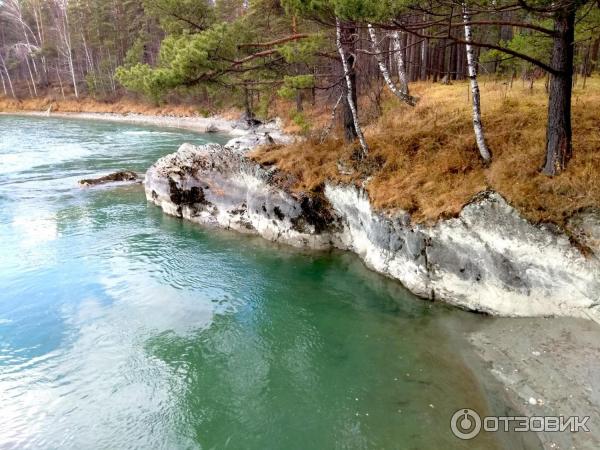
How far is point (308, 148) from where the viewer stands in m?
13.5

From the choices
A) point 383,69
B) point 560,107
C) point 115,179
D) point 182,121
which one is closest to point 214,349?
point 560,107

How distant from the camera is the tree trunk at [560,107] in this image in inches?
298

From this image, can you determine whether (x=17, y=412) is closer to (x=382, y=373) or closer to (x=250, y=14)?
(x=382, y=373)

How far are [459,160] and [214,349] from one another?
6.90 meters

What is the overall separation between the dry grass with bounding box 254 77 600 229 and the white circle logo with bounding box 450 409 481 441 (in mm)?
3709

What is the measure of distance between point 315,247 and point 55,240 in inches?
343

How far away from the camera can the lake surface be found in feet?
20.5

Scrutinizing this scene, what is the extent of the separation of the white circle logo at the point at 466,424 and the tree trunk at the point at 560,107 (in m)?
4.81

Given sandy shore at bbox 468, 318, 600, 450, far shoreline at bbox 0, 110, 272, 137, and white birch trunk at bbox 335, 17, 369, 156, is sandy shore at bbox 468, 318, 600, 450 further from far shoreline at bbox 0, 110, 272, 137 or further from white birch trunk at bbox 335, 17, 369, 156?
far shoreline at bbox 0, 110, 272, 137

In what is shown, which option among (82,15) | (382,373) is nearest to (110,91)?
(82,15)

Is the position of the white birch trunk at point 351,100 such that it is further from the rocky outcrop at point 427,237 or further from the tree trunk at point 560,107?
the tree trunk at point 560,107

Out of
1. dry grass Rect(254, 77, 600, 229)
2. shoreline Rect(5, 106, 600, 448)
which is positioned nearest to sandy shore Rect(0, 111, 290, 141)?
dry grass Rect(254, 77, 600, 229)

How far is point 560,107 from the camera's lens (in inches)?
310

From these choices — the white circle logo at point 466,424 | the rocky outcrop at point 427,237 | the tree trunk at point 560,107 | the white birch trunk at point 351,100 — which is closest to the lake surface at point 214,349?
the white circle logo at point 466,424
